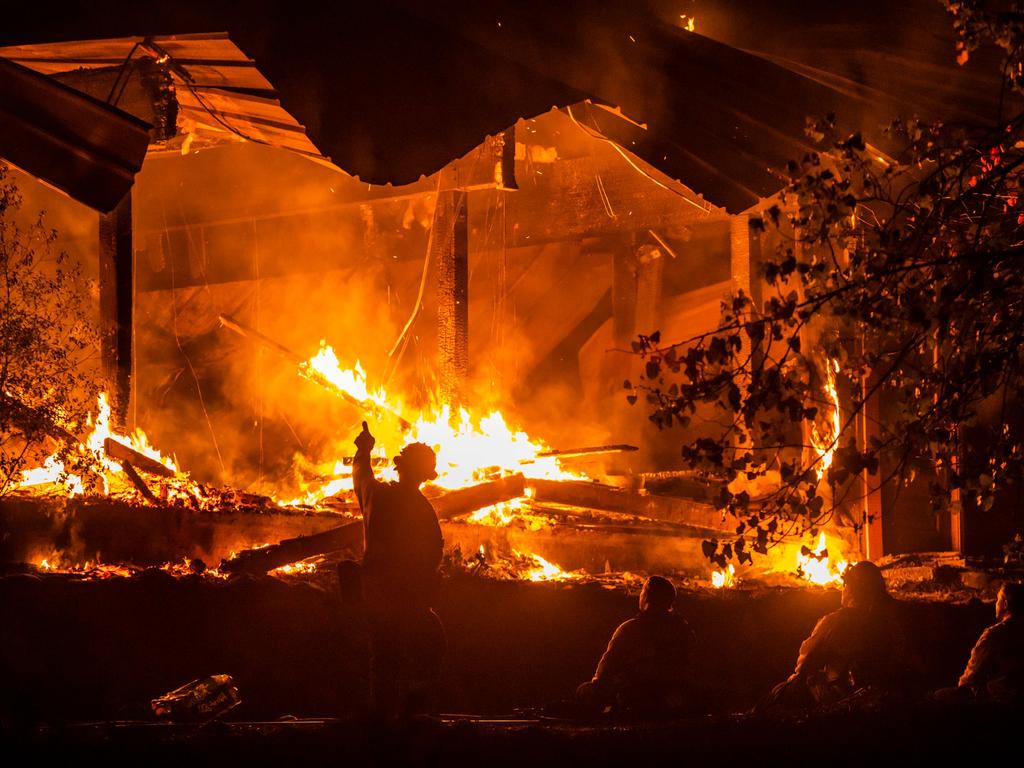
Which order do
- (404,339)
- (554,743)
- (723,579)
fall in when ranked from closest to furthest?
(554,743) < (723,579) < (404,339)

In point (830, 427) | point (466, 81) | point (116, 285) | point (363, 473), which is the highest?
point (466, 81)

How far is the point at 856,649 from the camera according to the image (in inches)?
324

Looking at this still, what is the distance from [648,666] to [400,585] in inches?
78.9

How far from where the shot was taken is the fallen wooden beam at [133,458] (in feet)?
35.9

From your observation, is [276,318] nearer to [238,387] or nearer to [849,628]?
[238,387]

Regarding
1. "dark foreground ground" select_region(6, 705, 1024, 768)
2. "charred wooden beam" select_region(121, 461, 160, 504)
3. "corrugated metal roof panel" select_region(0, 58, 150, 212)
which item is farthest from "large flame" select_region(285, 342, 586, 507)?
"dark foreground ground" select_region(6, 705, 1024, 768)

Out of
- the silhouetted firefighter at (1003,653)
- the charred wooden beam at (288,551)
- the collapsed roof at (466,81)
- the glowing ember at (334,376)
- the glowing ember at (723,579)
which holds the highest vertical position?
the collapsed roof at (466,81)

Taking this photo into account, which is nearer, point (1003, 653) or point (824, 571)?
point (1003, 653)

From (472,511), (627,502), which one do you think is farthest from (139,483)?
(627,502)

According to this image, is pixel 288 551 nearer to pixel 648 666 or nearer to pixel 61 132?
pixel 648 666

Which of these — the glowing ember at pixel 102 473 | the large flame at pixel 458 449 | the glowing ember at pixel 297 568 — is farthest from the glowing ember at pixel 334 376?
the glowing ember at pixel 297 568

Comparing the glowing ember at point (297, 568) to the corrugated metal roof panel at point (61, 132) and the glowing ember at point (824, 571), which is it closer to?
the corrugated metal roof panel at point (61, 132)

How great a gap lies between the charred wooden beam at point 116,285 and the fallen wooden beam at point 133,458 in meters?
0.74

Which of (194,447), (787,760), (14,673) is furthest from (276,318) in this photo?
(787,760)
